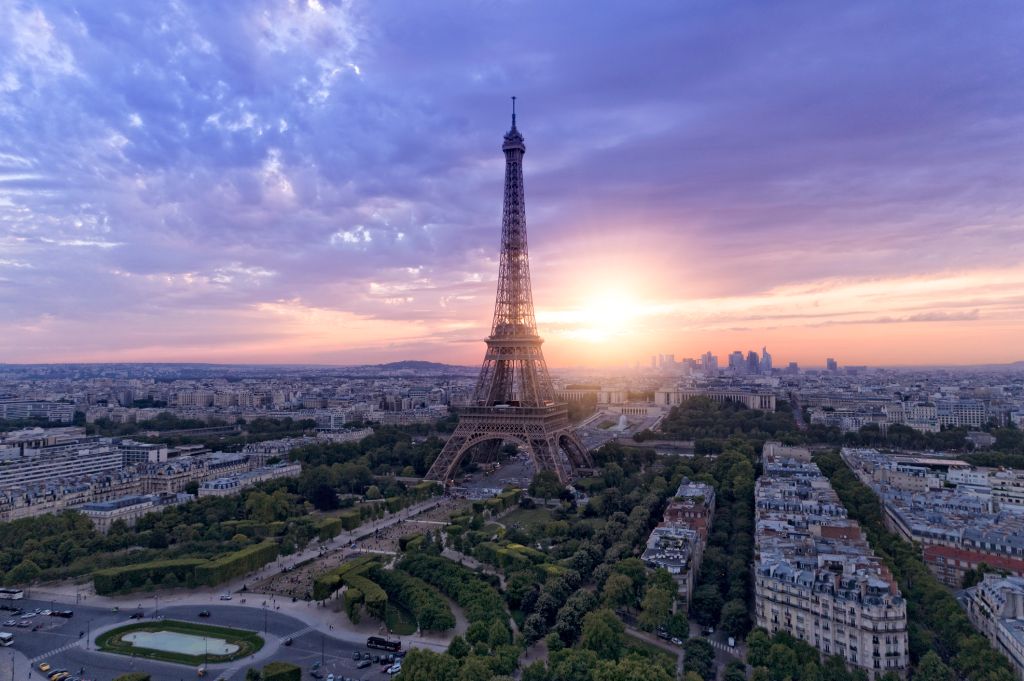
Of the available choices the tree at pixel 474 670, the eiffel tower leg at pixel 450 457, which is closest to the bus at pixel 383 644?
the tree at pixel 474 670

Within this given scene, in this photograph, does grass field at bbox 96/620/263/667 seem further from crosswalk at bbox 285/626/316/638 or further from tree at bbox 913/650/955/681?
tree at bbox 913/650/955/681

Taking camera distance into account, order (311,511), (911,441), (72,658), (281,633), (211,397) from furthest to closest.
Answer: (211,397), (911,441), (311,511), (281,633), (72,658)

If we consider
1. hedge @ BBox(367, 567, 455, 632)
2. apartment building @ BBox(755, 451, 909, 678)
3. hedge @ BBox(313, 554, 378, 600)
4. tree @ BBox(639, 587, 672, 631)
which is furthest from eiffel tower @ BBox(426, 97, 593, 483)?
tree @ BBox(639, 587, 672, 631)

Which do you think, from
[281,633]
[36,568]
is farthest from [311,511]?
[281,633]

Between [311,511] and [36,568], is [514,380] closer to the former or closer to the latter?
[311,511]

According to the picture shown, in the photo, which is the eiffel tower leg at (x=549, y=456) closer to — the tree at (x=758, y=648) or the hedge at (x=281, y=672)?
the tree at (x=758, y=648)

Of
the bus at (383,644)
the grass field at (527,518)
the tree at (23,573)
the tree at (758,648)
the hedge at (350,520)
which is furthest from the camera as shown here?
the grass field at (527,518)

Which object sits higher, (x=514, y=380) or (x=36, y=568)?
(x=514, y=380)
